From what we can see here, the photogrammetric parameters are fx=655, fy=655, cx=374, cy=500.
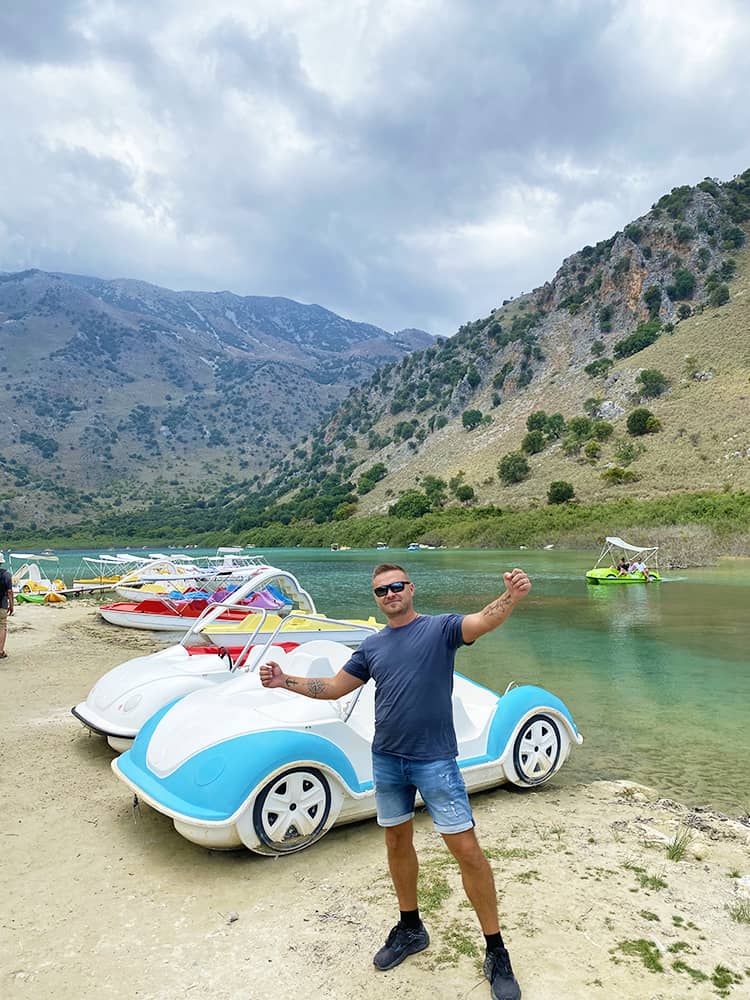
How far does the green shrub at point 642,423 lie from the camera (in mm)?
68562

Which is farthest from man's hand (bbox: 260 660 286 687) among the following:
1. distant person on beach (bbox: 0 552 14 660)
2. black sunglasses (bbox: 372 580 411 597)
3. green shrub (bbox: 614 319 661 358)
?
green shrub (bbox: 614 319 661 358)

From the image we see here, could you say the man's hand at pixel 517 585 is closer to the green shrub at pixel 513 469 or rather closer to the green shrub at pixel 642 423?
the green shrub at pixel 642 423

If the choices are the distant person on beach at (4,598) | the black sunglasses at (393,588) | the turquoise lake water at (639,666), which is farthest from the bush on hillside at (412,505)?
the black sunglasses at (393,588)

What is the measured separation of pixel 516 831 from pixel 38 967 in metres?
3.44

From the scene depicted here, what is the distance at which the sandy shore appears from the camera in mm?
3281

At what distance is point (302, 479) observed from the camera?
131375 millimetres

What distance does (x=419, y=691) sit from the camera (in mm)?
A: 3441

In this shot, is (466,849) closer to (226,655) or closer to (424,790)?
(424,790)

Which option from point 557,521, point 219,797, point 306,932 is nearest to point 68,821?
point 219,797

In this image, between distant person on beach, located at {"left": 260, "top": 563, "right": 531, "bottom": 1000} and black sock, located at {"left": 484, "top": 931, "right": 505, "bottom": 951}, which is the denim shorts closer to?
distant person on beach, located at {"left": 260, "top": 563, "right": 531, "bottom": 1000}

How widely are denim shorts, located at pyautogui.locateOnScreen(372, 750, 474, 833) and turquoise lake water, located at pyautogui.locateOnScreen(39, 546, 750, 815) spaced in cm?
421

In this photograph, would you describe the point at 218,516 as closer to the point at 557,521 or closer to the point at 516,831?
the point at 557,521

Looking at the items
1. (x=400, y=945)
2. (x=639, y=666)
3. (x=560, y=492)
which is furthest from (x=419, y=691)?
(x=560, y=492)

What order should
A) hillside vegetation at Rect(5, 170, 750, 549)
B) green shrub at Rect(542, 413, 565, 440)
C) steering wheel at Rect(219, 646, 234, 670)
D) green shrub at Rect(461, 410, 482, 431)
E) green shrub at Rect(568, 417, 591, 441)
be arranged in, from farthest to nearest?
green shrub at Rect(461, 410, 482, 431), green shrub at Rect(542, 413, 565, 440), green shrub at Rect(568, 417, 591, 441), hillside vegetation at Rect(5, 170, 750, 549), steering wheel at Rect(219, 646, 234, 670)
